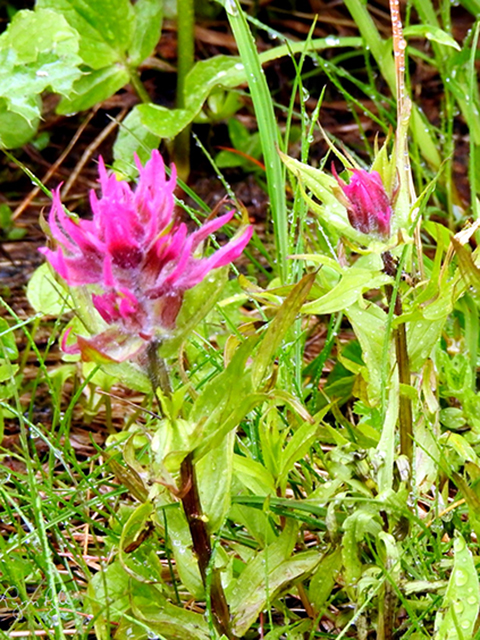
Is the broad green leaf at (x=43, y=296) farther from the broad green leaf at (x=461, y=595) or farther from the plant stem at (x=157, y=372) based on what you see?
the broad green leaf at (x=461, y=595)

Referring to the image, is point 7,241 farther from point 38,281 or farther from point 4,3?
point 4,3

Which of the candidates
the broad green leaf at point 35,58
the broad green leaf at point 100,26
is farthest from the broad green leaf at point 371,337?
the broad green leaf at point 100,26

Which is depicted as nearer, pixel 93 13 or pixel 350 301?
pixel 350 301

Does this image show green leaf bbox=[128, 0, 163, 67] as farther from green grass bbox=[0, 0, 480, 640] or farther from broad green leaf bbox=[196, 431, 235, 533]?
broad green leaf bbox=[196, 431, 235, 533]

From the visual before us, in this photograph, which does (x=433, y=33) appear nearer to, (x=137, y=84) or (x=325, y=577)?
(x=137, y=84)

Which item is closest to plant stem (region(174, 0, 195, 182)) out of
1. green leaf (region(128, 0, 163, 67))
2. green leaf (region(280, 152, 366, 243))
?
green leaf (region(128, 0, 163, 67))

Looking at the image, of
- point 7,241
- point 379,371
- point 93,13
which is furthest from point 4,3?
point 379,371
